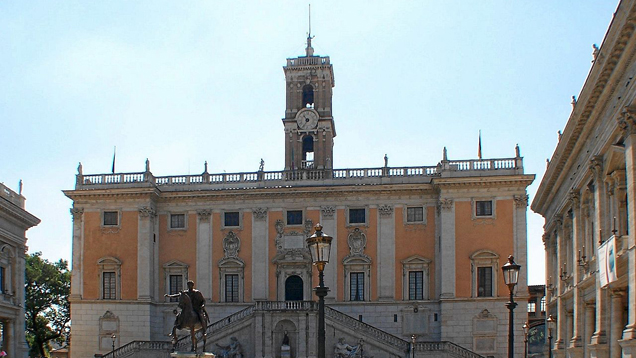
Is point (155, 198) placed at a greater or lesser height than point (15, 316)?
greater

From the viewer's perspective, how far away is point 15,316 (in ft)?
141

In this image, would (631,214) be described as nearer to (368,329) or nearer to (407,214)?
(368,329)

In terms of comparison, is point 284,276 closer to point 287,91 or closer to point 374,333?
point 374,333

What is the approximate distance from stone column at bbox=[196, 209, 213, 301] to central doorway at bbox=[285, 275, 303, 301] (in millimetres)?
4830

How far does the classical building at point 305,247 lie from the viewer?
5053cm

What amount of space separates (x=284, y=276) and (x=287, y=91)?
1290 centimetres

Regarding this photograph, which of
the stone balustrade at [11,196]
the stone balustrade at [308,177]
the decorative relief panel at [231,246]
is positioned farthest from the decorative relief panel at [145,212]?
the stone balustrade at [11,196]

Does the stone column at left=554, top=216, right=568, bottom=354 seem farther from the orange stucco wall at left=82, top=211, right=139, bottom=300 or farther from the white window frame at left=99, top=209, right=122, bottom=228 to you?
the white window frame at left=99, top=209, right=122, bottom=228

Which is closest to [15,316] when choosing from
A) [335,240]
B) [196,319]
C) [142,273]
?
[142,273]

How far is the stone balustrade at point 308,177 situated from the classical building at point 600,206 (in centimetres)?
1272

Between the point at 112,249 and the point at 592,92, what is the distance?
36.1m

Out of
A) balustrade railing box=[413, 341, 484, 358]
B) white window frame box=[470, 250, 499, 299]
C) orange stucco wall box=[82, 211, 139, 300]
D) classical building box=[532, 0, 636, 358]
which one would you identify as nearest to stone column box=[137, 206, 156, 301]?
orange stucco wall box=[82, 211, 139, 300]

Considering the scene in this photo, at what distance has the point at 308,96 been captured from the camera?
58156mm

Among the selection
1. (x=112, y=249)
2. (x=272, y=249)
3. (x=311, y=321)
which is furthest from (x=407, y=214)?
(x=112, y=249)
